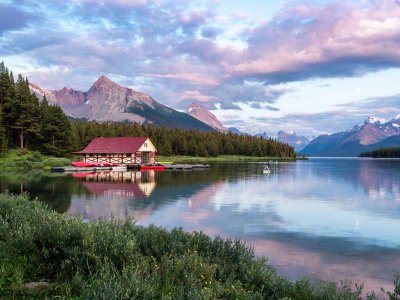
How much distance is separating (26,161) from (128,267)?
3382 inches

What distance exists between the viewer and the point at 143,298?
6.95 m

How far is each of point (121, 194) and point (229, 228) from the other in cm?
2187

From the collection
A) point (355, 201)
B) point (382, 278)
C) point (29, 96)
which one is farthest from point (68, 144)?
point (382, 278)

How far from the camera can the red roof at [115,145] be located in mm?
106750

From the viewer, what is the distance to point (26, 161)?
86.6 metres

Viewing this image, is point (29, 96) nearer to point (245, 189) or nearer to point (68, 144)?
point (68, 144)

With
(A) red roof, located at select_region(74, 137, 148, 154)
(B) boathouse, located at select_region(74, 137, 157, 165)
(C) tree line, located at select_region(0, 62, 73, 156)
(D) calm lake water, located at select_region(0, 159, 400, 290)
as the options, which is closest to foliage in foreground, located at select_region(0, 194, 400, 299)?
(D) calm lake water, located at select_region(0, 159, 400, 290)

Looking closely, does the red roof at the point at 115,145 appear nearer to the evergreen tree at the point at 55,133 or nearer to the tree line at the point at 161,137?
the evergreen tree at the point at 55,133

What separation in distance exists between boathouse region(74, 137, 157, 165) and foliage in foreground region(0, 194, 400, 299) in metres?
96.4

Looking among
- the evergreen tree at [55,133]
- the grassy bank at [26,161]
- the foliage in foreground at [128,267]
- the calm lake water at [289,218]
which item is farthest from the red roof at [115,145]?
the foliage in foreground at [128,267]

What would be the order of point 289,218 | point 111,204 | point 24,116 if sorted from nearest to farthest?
point 289,218 → point 111,204 → point 24,116

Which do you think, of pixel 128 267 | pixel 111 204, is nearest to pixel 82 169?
pixel 111 204

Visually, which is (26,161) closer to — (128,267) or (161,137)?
(128,267)

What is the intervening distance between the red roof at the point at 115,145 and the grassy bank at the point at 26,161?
9.90m
